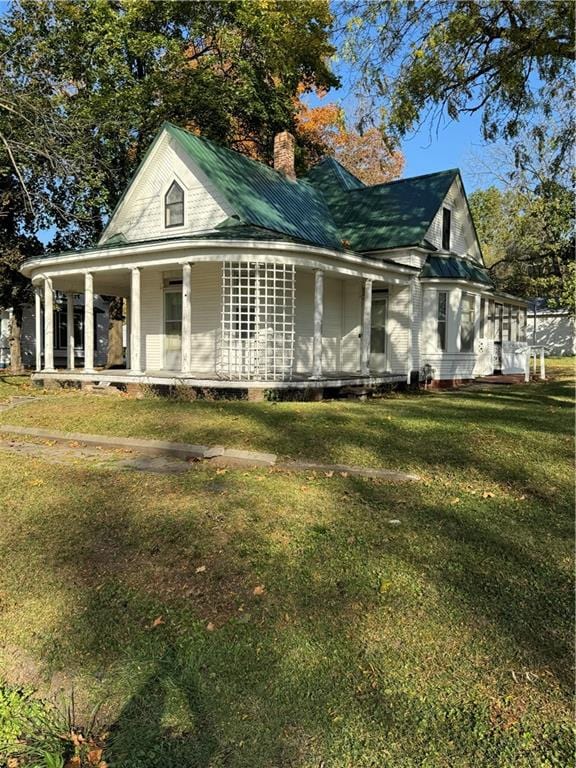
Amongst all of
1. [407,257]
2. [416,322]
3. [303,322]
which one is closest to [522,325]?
[416,322]

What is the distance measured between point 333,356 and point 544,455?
408 inches

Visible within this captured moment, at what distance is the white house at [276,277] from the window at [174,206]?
4 centimetres

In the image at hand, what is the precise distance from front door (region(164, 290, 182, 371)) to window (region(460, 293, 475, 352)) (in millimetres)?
8898

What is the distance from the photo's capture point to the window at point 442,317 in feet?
58.0

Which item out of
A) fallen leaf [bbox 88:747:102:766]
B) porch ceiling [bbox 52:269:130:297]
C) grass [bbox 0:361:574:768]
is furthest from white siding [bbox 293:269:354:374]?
fallen leaf [bbox 88:747:102:766]

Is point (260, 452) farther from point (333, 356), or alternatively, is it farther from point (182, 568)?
point (333, 356)

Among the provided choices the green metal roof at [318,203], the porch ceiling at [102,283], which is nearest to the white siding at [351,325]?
the green metal roof at [318,203]

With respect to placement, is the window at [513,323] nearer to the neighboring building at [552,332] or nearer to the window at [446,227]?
the window at [446,227]

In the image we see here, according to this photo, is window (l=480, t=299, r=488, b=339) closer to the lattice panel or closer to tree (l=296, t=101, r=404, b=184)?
the lattice panel

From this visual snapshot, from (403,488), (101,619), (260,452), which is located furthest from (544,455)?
(101,619)

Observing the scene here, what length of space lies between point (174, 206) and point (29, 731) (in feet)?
48.3

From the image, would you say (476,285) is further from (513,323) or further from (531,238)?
(531,238)

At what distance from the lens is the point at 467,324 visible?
18578mm

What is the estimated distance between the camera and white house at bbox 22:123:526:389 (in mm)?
13008
